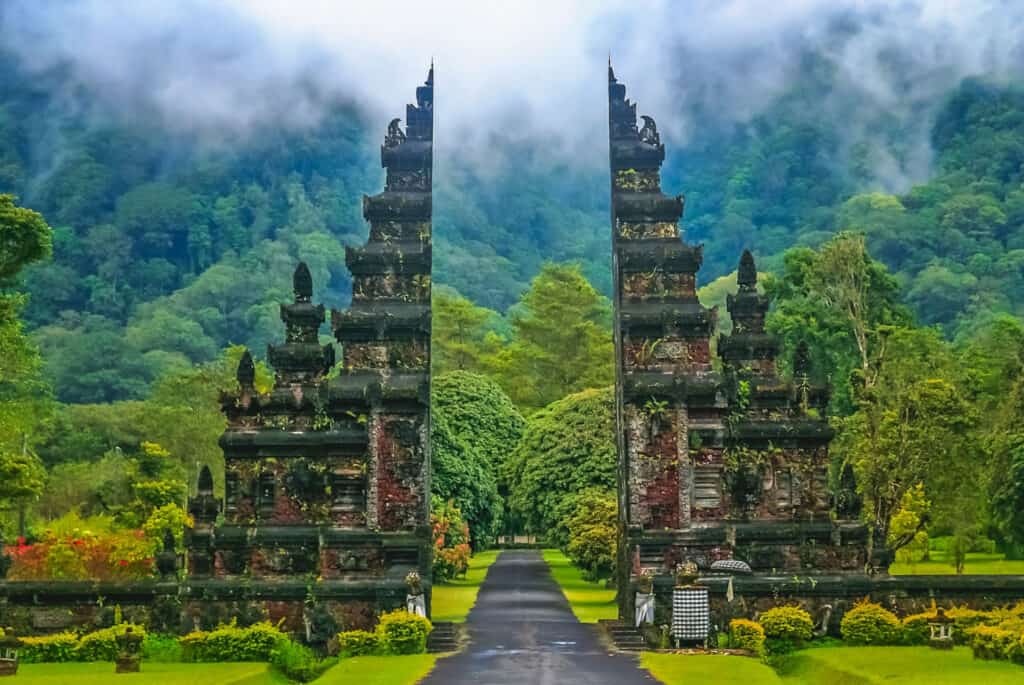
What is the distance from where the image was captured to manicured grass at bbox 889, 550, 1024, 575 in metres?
50.3

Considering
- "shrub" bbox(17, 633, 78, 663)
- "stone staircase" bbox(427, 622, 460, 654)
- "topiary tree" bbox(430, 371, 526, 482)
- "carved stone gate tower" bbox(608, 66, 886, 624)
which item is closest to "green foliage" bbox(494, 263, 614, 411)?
"topiary tree" bbox(430, 371, 526, 482)

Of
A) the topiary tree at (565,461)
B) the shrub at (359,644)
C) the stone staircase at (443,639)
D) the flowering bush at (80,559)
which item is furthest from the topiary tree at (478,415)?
the shrub at (359,644)

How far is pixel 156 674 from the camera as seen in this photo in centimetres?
2488

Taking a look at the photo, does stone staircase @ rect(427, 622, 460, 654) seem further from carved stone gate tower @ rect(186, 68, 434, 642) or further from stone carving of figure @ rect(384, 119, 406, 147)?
stone carving of figure @ rect(384, 119, 406, 147)

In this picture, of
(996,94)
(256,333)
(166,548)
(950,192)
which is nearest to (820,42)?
(996,94)

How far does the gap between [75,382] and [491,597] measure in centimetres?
7913

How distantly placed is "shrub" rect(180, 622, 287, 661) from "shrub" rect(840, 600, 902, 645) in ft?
41.5

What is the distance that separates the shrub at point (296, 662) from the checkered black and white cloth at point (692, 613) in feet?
24.7

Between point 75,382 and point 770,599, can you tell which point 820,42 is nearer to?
point 75,382

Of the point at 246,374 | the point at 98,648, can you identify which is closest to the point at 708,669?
the point at 98,648

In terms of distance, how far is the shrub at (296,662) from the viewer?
89.9ft

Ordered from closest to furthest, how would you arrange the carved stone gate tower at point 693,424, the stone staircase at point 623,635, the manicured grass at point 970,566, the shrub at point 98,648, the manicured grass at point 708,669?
the manicured grass at point 708,669 → the shrub at point 98,648 → the stone staircase at point 623,635 → the carved stone gate tower at point 693,424 → the manicured grass at point 970,566

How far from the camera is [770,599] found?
107ft

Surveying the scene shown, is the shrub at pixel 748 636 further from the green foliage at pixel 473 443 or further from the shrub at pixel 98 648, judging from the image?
the green foliage at pixel 473 443
